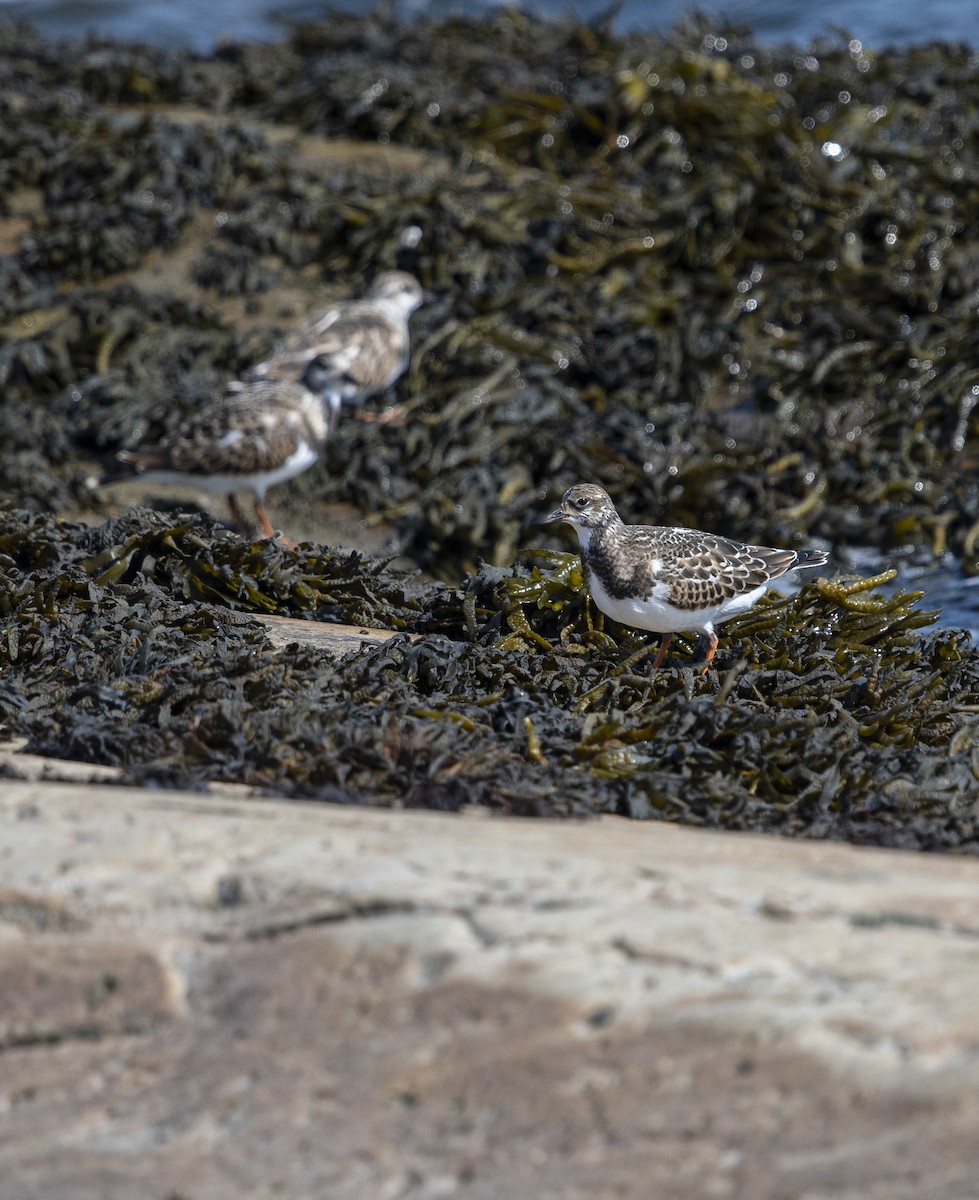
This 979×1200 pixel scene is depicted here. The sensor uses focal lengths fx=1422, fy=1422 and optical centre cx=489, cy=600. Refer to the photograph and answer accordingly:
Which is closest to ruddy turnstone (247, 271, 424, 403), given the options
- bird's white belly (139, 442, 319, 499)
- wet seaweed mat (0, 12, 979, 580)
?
wet seaweed mat (0, 12, 979, 580)

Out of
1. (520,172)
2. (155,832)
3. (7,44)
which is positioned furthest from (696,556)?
(7,44)

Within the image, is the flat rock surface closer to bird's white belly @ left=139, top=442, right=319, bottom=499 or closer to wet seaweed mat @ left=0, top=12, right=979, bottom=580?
bird's white belly @ left=139, top=442, right=319, bottom=499

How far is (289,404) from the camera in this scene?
299 inches

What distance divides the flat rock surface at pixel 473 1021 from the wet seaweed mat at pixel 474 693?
773mm

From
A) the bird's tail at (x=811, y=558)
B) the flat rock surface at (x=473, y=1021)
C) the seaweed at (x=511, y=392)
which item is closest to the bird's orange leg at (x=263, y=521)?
the seaweed at (x=511, y=392)

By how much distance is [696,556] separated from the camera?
16.0 ft

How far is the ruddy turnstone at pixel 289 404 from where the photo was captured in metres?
7.30

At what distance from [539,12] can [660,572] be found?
9628 millimetres

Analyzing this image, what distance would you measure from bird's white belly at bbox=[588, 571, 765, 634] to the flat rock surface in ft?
5.26

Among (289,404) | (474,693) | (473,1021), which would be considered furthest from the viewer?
(289,404)

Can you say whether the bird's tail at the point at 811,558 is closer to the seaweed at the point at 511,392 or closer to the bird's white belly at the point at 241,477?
the seaweed at the point at 511,392

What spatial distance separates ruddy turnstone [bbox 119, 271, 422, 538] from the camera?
7297mm

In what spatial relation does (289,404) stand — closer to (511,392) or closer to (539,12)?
(511,392)

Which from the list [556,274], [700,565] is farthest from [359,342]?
[700,565]
